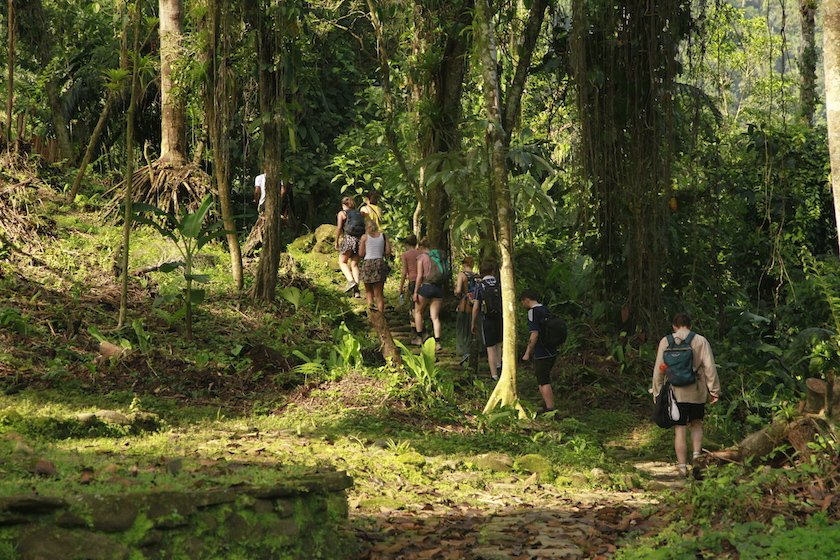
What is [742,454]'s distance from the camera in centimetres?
806

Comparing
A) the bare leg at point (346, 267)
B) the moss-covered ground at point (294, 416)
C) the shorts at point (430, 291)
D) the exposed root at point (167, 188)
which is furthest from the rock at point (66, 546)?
the exposed root at point (167, 188)

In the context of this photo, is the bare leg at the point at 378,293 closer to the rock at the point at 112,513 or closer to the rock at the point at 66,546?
the rock at the point at 112,513

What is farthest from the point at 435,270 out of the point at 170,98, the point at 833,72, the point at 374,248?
the point at 833,72

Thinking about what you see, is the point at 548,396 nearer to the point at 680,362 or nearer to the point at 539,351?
the point at 539,351

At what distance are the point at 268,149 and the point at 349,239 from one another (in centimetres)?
234

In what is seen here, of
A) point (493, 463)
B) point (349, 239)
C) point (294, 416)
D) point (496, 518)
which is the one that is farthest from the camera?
point (349, 239)

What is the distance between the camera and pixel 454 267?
19203mm

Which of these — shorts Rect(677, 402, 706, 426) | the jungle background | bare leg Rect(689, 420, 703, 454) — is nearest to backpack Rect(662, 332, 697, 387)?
shorts Rect(677, 402, 706, 426)

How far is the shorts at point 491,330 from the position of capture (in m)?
13.6

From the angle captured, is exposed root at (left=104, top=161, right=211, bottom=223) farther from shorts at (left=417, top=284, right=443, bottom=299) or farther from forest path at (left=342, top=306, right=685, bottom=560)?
forest path at (left=342, top=306, right=685, bottom=560)

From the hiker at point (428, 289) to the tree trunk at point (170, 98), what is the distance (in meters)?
5.33

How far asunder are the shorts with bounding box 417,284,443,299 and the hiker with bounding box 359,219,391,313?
601 millimetres

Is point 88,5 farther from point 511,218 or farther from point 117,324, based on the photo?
point 511,218

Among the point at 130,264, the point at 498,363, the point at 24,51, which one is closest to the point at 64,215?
the point at 130,264
